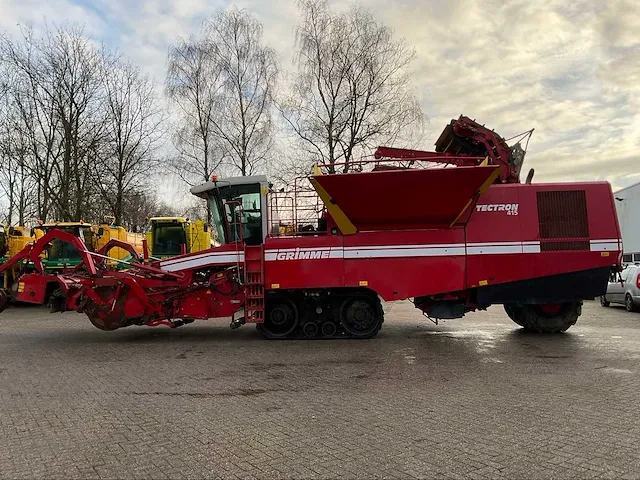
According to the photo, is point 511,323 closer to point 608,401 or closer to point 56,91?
point 608,401

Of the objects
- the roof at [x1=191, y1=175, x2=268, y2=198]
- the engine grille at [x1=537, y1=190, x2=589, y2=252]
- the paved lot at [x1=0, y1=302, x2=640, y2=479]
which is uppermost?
the roof at [x1=191, y1=175, x2=268, y2=198]

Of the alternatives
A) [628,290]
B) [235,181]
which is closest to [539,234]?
[235,181]

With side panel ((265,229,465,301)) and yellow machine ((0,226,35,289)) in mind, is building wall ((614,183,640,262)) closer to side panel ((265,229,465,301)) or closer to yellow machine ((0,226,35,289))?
side panel ((265,229,465,301))

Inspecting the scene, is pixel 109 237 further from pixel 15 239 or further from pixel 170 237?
pixel 15 239

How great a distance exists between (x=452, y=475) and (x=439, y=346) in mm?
5769

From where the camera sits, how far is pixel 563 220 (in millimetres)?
9648

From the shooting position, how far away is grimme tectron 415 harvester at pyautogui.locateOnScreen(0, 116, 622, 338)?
9469 millimetres

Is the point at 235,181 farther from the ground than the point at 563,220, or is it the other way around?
the point at 235,181

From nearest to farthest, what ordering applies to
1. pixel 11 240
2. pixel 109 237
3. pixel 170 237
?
pixel 11 240, pixel 109 237, pixel 170 237

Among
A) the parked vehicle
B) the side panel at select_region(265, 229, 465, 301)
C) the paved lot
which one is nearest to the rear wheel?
the parked vehicle

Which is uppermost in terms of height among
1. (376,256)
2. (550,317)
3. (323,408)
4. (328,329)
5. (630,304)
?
(376,256)

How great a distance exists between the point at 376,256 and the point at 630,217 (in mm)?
22582

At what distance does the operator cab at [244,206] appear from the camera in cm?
1024

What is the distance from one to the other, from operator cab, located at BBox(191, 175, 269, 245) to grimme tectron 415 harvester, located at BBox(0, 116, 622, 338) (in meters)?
0.02
